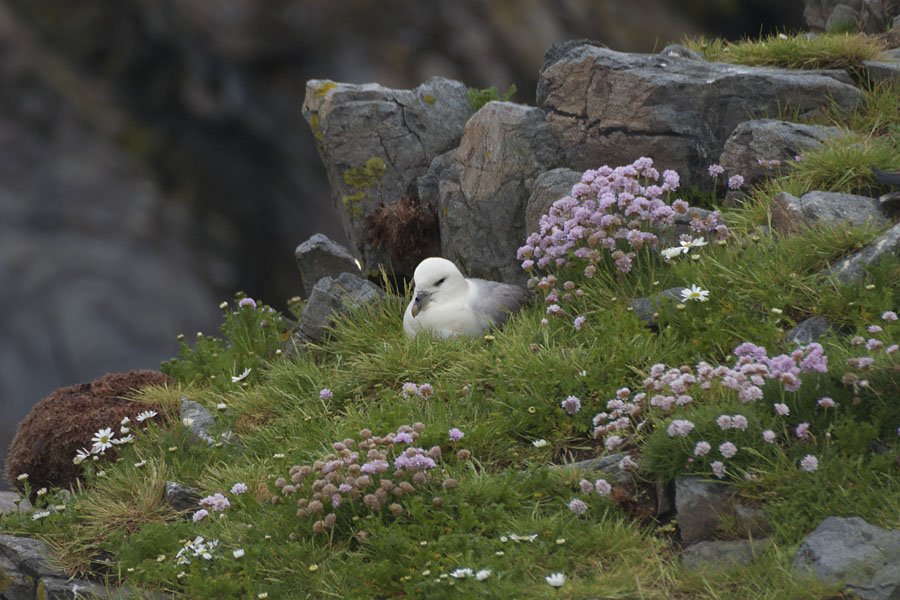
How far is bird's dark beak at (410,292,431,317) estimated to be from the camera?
273 inches

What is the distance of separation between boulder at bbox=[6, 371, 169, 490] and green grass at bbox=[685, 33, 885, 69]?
17.5 feet

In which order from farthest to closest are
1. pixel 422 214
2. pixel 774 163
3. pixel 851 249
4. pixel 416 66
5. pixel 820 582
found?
pixel 416 66, pixel 422 214, pixel 774 163, pixel 851 249, pixel 820 582

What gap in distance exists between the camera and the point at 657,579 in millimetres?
4609

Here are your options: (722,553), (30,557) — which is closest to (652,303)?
(722,553)

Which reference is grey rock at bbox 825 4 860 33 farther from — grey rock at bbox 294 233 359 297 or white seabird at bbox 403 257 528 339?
white seabird at bbox 403 257 528 339

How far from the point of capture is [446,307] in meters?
6.99

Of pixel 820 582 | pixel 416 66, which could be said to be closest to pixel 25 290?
pixel 416 66

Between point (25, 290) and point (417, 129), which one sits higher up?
point (417, 129)

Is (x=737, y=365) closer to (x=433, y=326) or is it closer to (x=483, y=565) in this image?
(x=483, y=565)

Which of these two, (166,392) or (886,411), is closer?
(886,411)

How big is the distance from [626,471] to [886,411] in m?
1.17

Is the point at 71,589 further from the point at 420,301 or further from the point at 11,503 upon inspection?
the point at 420,301

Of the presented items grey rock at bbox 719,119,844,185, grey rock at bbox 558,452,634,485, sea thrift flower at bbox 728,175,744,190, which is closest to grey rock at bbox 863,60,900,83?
grey rock at bbox 719,119,844,185

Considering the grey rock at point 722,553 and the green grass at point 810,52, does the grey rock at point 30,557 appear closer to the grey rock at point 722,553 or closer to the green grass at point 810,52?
the grey rock at point 722,553
